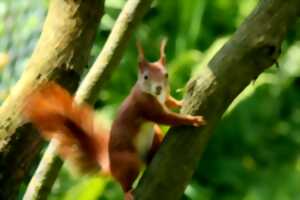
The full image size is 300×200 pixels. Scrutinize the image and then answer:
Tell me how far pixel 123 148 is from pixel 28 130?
0.13 meters

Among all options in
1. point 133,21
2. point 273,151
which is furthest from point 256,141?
point 133,21

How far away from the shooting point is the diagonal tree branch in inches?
56.9

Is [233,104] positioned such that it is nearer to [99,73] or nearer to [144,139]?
[99,73]

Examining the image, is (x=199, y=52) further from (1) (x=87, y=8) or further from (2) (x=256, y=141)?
(1) (x=87, y=8)

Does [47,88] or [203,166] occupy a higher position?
[47,88]

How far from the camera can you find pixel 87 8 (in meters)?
1.34

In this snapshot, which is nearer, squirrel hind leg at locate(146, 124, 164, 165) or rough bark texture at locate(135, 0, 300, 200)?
rough bark texture at locate(135, 0, 300, 200)

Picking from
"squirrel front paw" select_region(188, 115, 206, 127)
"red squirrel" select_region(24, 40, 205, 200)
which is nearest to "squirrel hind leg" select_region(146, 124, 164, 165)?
"red squirrel" select_region(24, 40, 205, 200)

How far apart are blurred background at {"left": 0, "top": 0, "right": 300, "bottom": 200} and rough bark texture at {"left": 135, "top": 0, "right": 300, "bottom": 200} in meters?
1.80

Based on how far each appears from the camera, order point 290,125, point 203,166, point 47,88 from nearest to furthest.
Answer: point 47,88, point 203,166, point 290,125

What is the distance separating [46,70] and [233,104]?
1667mm

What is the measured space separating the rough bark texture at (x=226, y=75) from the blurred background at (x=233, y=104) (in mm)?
1804

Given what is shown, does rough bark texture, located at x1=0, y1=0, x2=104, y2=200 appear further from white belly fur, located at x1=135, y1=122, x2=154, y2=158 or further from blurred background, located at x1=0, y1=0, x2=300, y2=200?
blurred background, located at x1=0, y1=0, x2=300, y2=200

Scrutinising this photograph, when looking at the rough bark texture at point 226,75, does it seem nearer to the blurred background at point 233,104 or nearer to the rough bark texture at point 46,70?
the rough bark texture at point 46,70
